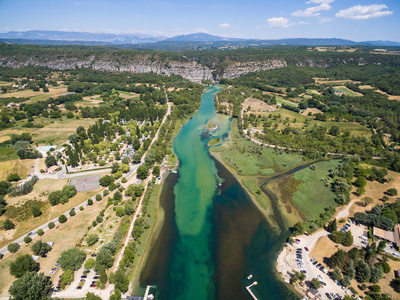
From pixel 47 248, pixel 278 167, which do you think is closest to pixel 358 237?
pixel 278 167

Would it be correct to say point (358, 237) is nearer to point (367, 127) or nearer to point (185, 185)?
point (185, 185)

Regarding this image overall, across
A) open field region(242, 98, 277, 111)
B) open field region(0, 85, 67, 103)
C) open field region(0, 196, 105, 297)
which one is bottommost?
open field region(0, 196, 105, 297)

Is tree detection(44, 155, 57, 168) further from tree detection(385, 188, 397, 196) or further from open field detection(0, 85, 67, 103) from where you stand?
tree detection(385, 188, 397, 196)

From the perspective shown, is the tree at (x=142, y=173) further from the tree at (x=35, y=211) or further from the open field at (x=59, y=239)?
the tree at (x=35, y=211)

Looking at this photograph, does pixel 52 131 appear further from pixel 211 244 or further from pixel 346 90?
pixel 346 90

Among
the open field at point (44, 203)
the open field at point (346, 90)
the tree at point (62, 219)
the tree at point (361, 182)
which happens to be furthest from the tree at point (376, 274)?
the open field at point (346, 90)

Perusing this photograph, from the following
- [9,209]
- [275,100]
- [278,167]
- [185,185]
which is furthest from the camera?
[275,100]

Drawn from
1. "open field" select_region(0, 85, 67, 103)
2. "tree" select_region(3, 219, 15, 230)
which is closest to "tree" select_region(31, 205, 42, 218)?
"tree" select_region(3, 219, 15, 230)
